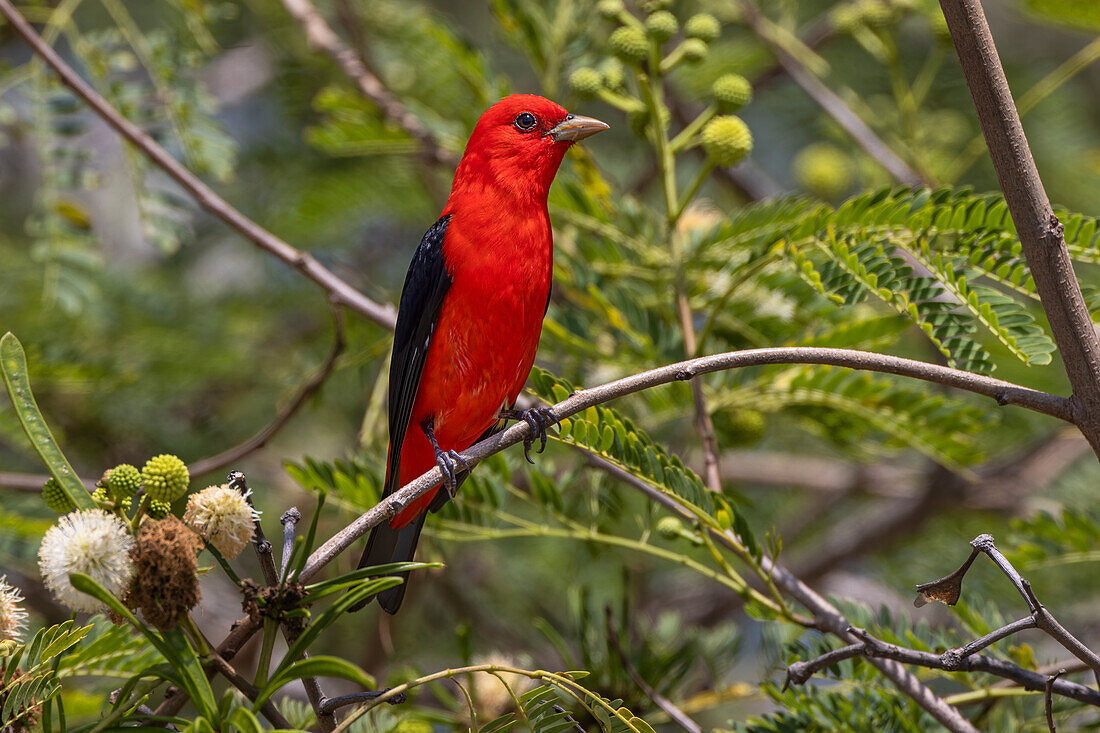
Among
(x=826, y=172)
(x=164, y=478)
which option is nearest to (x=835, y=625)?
(x=164, y=478)

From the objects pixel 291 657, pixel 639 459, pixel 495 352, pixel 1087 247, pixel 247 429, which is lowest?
pixel 291 657

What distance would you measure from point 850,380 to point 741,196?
2811mm

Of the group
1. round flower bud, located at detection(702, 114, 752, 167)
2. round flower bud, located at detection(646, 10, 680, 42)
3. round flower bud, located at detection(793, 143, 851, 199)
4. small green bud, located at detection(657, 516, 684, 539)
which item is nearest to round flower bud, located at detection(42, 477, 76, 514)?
small green bud, located at detection(657, 516, 684, 539)

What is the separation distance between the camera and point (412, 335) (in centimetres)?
300

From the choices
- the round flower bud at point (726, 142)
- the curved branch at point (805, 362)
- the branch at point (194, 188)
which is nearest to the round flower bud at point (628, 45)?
the round flower bud at point (726, 142)

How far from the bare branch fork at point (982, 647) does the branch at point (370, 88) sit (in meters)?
3.05

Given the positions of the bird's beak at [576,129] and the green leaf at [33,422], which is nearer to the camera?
the green leaf at [33,422]

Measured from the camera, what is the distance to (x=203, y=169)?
3.93 meters

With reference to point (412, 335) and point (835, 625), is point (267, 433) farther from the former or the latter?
point (835, 625)

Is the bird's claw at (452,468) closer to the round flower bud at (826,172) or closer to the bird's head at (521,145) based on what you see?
the bird's head at (521,145)

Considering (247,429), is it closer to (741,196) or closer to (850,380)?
(741,196)

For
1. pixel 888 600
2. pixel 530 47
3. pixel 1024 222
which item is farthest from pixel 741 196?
pixel 1024 222

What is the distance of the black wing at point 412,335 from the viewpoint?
2.97 metres

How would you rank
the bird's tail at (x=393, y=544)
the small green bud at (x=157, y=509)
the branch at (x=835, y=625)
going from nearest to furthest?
the small green bud at (x=157, y=509) → the branch at (x=835, y=625) → the bird's tail at (x=393, y=544)
